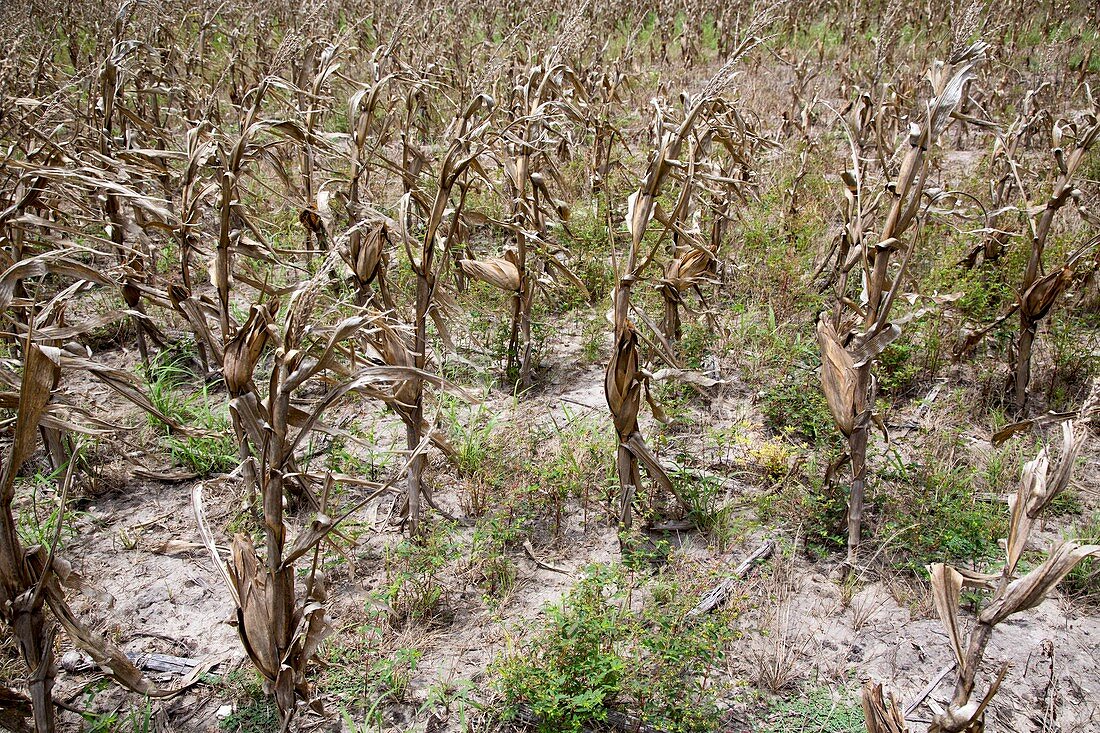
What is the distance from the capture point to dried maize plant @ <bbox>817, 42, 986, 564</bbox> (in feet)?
8.73

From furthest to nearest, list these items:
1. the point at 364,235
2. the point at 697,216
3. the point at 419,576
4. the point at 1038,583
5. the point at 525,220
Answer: the point at 697,216
the point at 525,220
the point at 364,235
the point at 419,576
the point at 1038,583

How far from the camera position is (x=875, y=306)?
9.36ft

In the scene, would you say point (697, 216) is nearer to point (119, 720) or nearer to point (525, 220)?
point (525, 220)

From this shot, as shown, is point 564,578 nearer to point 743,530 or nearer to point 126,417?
point 743,530

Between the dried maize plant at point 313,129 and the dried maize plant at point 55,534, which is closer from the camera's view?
the dried maize plant at point 55,534

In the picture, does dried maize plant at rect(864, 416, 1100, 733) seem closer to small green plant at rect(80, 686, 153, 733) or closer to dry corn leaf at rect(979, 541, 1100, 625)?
dry corn leaf at rect(979, 541, 1100, 625)

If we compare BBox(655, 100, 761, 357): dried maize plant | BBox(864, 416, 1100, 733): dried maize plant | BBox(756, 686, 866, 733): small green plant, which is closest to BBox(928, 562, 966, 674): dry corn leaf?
BBox(864, 416, 1100, 733): dried maize plant

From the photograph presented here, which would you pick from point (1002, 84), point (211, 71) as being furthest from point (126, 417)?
point (1002, 84)

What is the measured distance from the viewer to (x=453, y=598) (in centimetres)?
293

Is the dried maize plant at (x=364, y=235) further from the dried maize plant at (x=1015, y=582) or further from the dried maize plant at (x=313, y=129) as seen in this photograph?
the dried maize plant at (x=1015, y=582)

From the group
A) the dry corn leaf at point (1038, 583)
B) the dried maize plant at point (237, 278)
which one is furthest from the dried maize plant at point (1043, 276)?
the dried maize plant at point (237, 278)

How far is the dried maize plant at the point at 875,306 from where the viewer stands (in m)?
2.66

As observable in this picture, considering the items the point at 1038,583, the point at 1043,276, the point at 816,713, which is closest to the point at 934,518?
the point at 816,713

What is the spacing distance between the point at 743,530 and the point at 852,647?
61 centimetres
